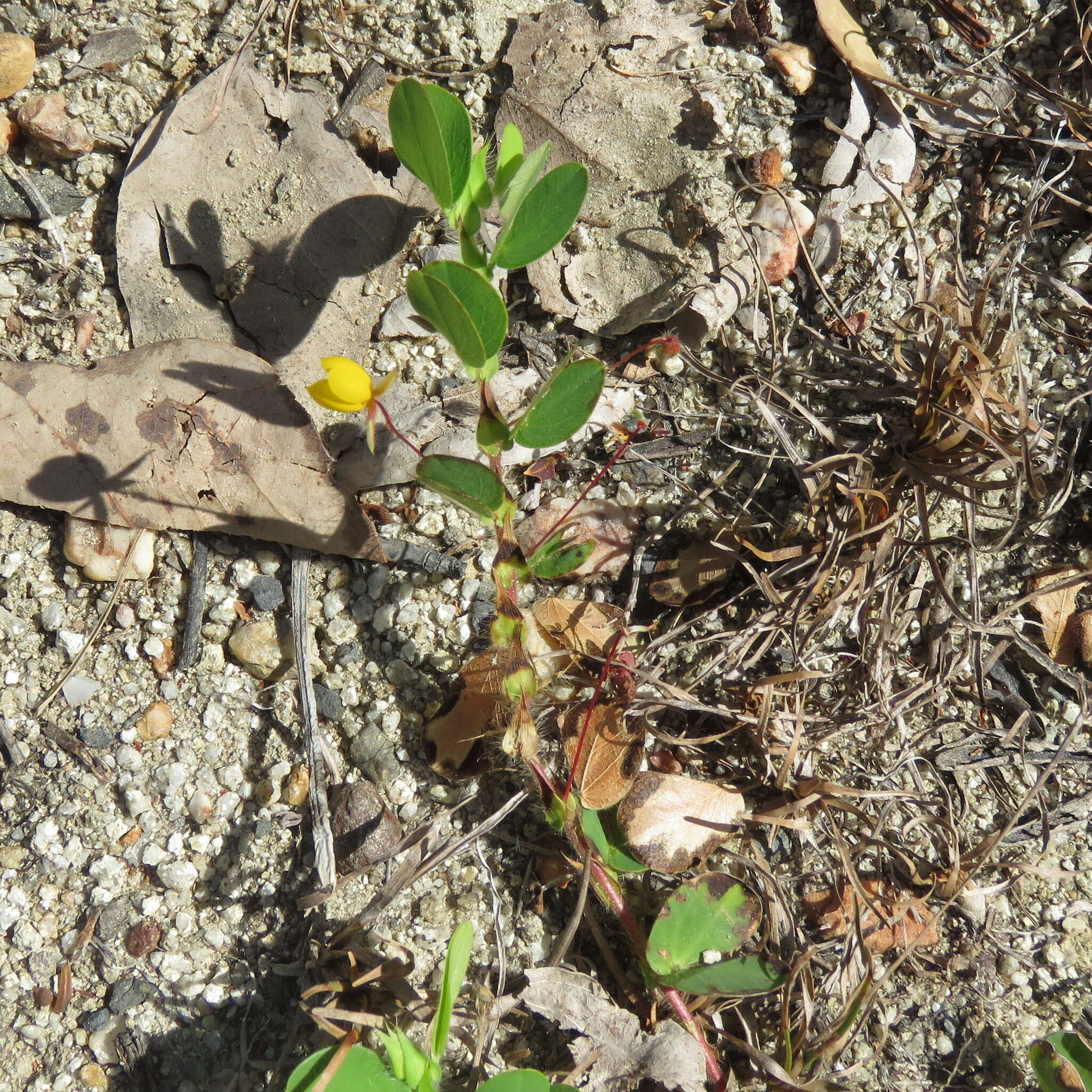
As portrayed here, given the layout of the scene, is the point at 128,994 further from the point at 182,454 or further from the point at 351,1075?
the point at 182,454

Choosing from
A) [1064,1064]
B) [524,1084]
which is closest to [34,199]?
[524,1084]

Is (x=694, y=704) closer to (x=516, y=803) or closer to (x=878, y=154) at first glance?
(x=516, y=803)

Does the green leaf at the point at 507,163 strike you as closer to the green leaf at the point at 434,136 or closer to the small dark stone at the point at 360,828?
the green leaf at the point at 434,136

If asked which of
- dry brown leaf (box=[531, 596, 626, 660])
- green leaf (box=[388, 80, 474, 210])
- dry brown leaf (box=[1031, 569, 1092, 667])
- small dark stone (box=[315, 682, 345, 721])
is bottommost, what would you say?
small dark stone (box=[315, 682, 345, 721])

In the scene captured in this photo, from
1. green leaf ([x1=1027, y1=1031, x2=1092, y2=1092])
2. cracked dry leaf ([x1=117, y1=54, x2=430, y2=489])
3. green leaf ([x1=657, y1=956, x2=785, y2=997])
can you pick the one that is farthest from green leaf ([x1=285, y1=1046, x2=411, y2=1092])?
green leaf ([x1=1027, y1=1031, x2=1092, y2=1092])

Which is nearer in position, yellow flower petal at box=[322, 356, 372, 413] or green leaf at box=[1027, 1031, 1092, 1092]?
yellow flower petal at box=[322, 356, 372, 413]

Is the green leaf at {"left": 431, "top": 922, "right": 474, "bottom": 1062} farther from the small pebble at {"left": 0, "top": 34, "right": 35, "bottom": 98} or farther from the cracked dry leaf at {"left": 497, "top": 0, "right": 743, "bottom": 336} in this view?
the small pebble at {"left": 0, "top": 34, "right": 35, "bottom": 98}
